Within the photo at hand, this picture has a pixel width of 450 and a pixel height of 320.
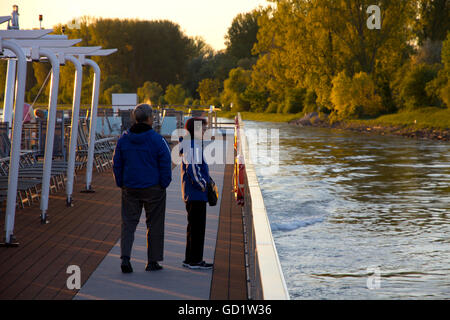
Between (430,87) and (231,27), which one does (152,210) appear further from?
(231,27)

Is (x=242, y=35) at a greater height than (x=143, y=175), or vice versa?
(x=242, y=35)

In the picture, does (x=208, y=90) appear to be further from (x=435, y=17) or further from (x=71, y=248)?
(x=71, y=248)

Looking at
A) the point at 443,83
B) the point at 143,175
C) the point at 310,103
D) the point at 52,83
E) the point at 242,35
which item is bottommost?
the point at 143,175

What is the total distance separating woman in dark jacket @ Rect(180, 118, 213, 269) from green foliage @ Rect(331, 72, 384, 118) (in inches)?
1987

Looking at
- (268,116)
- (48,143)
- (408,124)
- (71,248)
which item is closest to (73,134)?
(48,143)

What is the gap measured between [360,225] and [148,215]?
8.46 meters

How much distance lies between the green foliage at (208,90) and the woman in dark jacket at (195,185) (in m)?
84.8

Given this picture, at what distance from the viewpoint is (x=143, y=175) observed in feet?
20.8

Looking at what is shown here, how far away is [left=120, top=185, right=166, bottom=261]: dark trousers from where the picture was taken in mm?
6430

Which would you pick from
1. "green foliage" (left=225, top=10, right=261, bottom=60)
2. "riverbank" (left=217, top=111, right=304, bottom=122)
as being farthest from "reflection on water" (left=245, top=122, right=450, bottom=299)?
"green foliage" (left=225, top=10, right=261, bottom=60)

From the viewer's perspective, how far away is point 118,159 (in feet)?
20.9

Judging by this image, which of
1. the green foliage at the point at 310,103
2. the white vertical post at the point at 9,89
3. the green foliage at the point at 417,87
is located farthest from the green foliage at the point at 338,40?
the white vertical post at the point at 9,89

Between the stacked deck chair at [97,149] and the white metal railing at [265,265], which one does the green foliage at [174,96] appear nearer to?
the stacked deck chair at [97,149]

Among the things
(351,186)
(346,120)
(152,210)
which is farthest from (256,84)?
(152,210)
